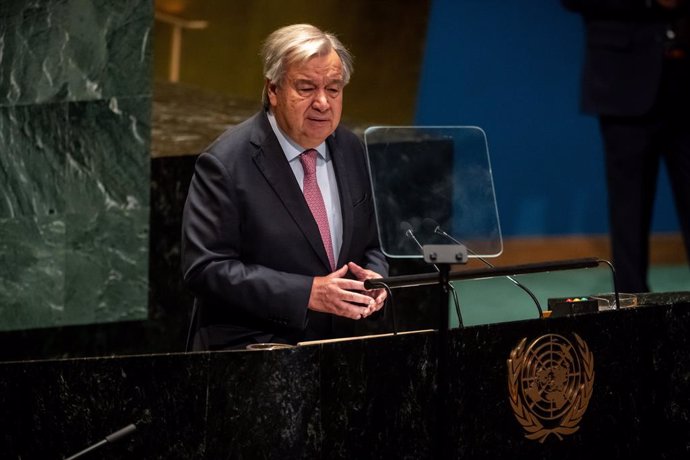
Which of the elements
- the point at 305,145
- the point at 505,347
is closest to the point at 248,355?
the point at 505,347

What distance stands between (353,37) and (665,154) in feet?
8.41

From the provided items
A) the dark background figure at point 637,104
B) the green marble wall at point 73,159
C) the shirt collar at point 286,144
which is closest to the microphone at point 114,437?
the shirt collar at point 286,144

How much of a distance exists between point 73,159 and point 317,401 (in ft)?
8.04

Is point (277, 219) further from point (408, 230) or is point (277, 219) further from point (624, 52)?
point (624, 52)

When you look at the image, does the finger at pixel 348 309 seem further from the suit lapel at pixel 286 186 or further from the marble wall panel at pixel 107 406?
the marble wall panel at pixel 107 406

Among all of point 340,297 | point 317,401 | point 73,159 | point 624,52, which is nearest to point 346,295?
point 340,297

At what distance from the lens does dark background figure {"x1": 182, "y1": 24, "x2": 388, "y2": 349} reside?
3.50 metres

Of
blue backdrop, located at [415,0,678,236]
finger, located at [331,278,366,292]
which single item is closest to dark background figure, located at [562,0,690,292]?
blue backdrop, located at [415,0,678,236]

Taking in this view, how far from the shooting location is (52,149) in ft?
16.7

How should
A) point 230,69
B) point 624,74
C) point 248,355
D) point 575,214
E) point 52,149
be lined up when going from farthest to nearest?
point 575,214
point 230,69
point 624,74
point 52,149
point 248,355

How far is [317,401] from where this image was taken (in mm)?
2965

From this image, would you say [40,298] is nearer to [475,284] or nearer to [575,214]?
[475,284]

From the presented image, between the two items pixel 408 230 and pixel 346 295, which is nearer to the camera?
pixel 346 295

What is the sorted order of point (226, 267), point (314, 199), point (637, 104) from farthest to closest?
point (637, 104), point (314, 199), point (226, 267)
